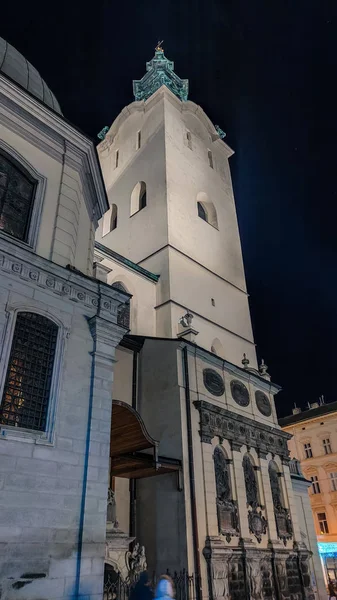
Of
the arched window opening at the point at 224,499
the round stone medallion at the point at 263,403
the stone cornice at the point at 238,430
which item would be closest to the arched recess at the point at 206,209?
the round stone medallion at the point at 263,403

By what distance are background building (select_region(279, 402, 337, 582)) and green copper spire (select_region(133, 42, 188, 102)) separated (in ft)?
101

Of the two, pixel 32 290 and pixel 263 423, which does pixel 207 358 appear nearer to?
pixel 263 423

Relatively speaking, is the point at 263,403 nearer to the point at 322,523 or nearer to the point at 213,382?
the point at 213,382

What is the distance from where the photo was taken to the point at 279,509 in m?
18.1

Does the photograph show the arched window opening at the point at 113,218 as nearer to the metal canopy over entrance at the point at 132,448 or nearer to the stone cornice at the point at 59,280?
the metal canopy over entrance at the point at 132,448

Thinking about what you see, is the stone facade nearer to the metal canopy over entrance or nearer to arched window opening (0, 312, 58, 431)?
arched window opening (0, 312, 58, 431)

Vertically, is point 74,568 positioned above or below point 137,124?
below

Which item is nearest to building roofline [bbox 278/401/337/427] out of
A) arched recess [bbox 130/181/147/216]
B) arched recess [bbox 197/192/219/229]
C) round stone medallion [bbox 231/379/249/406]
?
arched recess [bbox 197/192/219/229]

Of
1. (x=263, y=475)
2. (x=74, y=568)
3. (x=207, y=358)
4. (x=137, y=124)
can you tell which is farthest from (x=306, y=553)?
(x=137, y=124)

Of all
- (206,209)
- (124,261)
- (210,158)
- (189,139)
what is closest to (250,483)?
(124,261)

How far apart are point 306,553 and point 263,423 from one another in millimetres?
5423

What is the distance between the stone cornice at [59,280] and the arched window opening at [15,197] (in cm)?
106

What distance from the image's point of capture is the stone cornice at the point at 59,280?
927 centimetres

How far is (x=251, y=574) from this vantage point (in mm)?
14711
